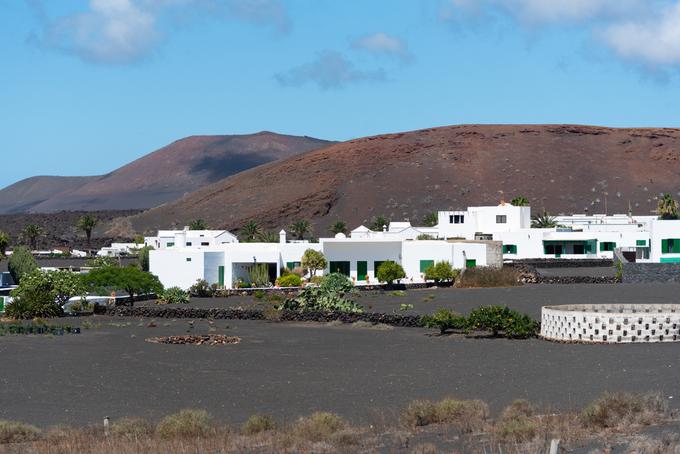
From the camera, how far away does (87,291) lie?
4406 centimetres

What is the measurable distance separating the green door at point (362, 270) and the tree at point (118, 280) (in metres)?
13.0

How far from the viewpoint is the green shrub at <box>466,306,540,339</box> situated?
2997cm

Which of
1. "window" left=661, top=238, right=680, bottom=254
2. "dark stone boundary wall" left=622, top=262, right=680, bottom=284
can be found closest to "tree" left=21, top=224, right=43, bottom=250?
"window" left=661, top=238, right=680, bottom=254

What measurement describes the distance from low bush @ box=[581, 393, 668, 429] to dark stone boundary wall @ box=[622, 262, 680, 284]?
3959 centimetres

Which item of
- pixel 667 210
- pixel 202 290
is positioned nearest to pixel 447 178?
pixel 667 210

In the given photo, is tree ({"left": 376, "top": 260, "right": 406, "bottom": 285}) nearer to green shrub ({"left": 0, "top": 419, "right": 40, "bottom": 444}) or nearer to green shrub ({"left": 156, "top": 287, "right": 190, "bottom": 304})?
green shrub ({"left": 156, "top": 287, "right": 190, "bottom": 304})

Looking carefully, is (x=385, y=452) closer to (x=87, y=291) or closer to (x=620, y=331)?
(x=620, y=331)

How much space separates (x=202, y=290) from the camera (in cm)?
4997

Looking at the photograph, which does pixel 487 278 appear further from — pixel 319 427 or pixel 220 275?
pixel 319 427

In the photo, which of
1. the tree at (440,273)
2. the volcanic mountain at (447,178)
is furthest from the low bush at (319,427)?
the volcanic mountain at (447,178)

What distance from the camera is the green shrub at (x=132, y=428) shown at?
15664mm

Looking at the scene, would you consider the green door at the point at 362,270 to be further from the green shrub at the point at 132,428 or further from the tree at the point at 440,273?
the green shrub at the point at 132,428

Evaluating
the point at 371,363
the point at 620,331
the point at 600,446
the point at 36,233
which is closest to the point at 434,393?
the point at 371,363

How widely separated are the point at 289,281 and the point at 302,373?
2808 centimetres
